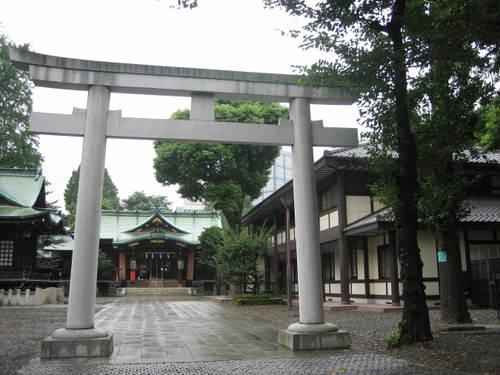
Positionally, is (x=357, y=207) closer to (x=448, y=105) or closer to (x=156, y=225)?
(x=448, y=105)

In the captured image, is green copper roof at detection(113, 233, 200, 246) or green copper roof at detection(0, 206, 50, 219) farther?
green copper roof at detection(113, 233, 200, 246)

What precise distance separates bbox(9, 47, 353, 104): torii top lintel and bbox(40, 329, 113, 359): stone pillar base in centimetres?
477

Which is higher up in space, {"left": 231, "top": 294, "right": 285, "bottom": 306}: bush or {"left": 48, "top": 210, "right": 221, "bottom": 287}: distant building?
{"left": 48, "top": 210, "right": 221, "bottom": 287}: distant building

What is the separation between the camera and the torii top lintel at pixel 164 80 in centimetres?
896

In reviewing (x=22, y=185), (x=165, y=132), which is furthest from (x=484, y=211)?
(x=22, y=185)

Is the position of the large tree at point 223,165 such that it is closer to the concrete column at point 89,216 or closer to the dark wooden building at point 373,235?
the dark wooden building at point 373,235

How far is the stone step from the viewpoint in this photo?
3784cm

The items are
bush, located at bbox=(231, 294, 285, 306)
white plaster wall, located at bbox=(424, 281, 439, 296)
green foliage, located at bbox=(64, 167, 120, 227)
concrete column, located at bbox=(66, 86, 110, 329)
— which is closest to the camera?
concrete column, located at bbox=(66, 86, 110, 329)

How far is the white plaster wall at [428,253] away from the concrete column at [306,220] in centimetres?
1142

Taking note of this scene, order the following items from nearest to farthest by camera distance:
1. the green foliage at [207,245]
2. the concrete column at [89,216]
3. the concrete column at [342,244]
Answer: the concrete column at [89,216] → the concrete column at [342,244] → the green foliage at [207,245]

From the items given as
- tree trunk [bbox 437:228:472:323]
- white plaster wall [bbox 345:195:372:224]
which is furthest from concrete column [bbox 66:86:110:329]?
white plaster wall [bbox 345:195:372:224]

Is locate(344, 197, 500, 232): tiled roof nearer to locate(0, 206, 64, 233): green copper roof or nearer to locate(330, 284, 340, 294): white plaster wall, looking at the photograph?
locate(330, 284, 340, 294): white plaster wall

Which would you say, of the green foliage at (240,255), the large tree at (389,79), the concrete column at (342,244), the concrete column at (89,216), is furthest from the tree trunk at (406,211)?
the green foliage at (240,255)

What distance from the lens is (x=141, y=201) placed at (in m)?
74.1
